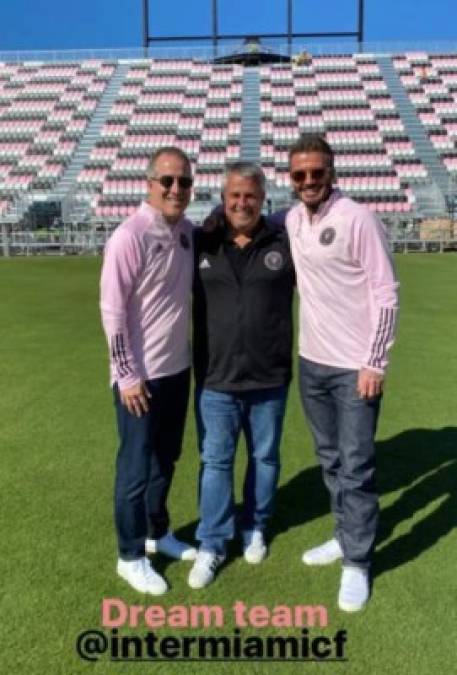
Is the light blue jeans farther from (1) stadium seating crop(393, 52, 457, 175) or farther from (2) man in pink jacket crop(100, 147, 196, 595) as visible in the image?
(1) stadium seating crop(393, 52, 457, 175)

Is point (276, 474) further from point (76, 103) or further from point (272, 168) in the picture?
point (76, 103)

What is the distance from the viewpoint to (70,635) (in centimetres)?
246

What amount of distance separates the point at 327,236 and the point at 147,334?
84 cm

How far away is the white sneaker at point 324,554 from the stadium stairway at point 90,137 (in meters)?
27.7

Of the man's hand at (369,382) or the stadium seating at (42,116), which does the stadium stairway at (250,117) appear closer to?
the stadium seating at (42,116)

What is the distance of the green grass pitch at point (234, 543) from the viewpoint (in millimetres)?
2420

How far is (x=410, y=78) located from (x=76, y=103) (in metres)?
21.3

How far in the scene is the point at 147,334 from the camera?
2688 millimetres

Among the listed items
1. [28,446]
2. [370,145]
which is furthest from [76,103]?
[28,446]

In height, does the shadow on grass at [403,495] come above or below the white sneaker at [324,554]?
below

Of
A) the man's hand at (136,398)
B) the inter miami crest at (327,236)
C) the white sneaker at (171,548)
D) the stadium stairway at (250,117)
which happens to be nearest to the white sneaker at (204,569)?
the white sneaker at (171,548)

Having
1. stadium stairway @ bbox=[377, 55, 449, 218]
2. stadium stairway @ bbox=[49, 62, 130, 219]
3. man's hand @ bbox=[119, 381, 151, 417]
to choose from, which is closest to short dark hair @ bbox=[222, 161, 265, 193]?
man's hand @ bbox=[119, 381, 151, 417]

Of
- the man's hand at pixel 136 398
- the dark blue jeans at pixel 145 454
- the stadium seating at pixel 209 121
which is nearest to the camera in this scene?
the man's hand at pixel 136 398

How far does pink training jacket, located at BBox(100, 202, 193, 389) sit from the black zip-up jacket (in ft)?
0.28
